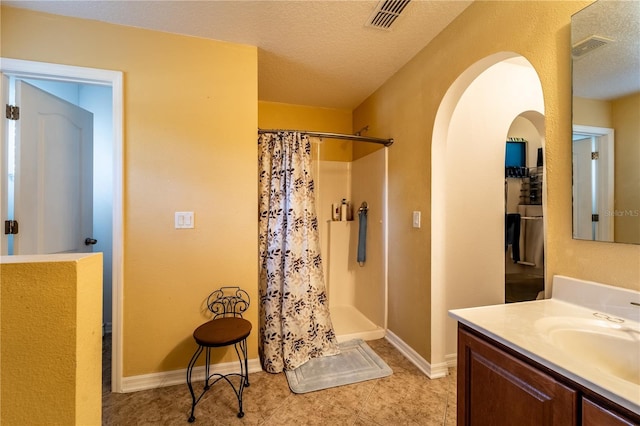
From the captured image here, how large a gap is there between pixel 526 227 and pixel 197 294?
10.2 feet

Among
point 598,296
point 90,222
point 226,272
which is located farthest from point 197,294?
point 598,296

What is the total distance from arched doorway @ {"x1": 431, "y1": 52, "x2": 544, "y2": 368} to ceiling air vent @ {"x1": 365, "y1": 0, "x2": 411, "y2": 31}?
2.63 feet

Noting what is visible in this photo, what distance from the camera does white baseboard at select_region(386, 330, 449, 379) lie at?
6.23 ft

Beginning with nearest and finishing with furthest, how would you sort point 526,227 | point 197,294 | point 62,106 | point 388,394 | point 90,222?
1. point 388,394
2. point 197,294
3. point 62,106
4. point 90,222
5. point 526,227

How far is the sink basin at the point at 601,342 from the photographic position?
795 millimetres

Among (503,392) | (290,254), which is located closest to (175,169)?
(290,254)

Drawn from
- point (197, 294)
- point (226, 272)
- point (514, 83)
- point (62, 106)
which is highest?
point (514, 83)

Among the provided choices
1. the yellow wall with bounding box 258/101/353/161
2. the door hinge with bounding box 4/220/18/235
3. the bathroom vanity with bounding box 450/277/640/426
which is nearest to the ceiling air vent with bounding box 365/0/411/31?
the yellow wall with bounding box 258/101/353/161

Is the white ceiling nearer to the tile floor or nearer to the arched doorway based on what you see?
the arched doorway

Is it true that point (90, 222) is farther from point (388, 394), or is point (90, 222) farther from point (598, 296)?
point (598, 296)

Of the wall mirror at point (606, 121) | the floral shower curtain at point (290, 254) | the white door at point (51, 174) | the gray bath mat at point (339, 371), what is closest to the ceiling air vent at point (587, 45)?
the wall mirror at point (606, 121)

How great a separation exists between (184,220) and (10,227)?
1.04m

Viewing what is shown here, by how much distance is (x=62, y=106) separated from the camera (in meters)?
2.02

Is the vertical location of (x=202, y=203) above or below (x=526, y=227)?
above
